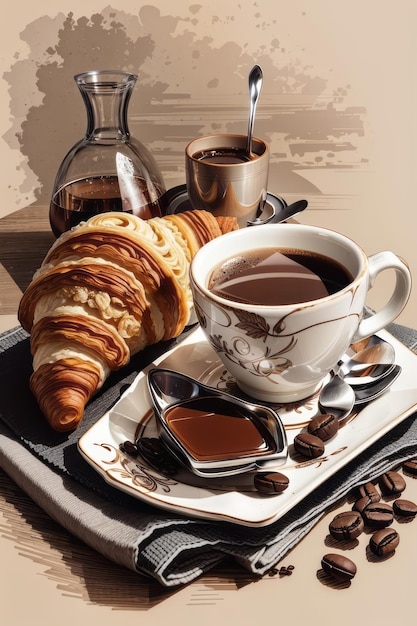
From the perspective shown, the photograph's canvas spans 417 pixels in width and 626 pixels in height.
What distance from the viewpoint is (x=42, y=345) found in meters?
1.30

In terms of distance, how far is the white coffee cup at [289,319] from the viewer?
3.64 ft

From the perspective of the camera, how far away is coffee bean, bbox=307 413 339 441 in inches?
44.4

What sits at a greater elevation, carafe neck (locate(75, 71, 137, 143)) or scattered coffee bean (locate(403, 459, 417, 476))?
carafe neck (locate(75, 71, 137, 143))

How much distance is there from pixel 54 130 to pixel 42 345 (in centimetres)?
148

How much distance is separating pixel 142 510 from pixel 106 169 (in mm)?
889

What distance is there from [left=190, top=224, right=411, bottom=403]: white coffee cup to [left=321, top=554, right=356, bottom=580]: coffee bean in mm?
279

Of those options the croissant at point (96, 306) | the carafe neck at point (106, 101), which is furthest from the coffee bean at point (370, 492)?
the carafe neck at point (106, 101)

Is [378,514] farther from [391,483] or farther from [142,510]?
[142,510]

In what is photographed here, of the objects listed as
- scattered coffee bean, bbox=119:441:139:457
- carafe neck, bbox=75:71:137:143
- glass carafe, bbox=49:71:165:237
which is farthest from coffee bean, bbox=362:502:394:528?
carafe neck, bbox=75:71:137:143

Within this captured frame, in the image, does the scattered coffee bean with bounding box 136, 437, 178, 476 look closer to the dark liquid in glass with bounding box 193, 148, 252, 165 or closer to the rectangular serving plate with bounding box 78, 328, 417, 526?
the rectangular serving plate with bounding box 78, 328, 417, 526

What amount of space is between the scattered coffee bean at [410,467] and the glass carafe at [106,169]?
800mm

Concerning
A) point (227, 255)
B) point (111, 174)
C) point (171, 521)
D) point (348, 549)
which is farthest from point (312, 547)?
point (111, 174)

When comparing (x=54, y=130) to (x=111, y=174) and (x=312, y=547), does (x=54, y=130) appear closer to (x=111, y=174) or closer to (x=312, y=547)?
(x=111, y=174)

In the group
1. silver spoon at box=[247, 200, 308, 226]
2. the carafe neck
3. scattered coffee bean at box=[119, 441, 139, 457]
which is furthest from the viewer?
silver spoon at box=[247, 200, 308, 226]
